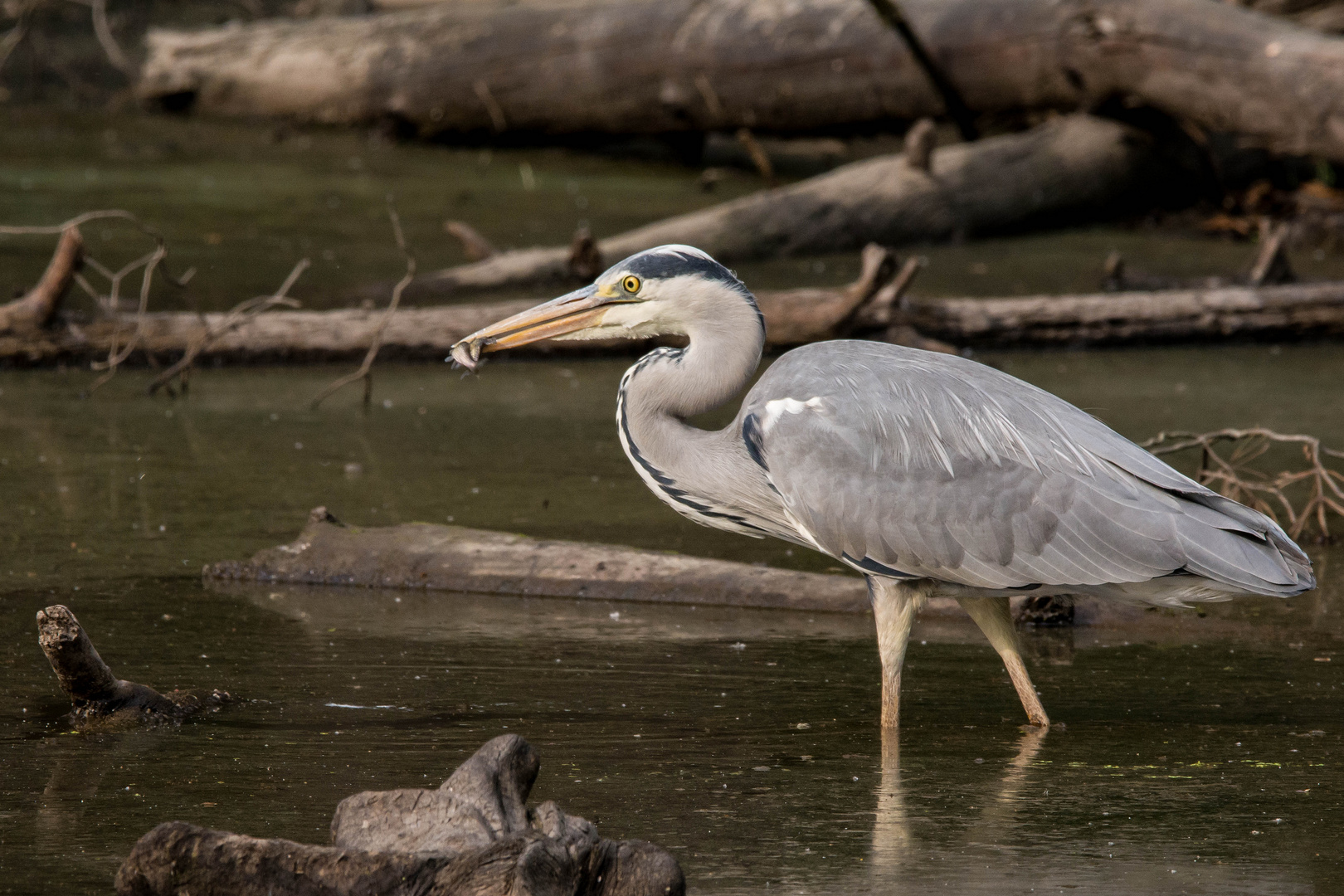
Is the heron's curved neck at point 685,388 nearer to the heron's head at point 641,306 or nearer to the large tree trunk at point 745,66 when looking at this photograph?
the heron's head at point 641,306

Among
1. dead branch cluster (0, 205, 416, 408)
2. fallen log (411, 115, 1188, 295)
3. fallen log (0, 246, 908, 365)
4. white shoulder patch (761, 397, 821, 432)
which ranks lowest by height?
fallen log (411, 115, 1188, 295)

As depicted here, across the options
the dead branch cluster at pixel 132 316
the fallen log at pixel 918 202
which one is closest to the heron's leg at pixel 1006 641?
the dead branch cluster at pixel 132 316

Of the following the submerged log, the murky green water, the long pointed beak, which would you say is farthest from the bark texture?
the long pointed beak

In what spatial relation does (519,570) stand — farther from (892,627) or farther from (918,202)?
(918,202)

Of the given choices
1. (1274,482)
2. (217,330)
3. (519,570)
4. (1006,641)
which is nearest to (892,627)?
(1006,641)

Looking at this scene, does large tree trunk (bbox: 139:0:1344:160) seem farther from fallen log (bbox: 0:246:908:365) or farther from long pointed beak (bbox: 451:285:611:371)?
long pointed beak (bbox: 451:285:611:371)

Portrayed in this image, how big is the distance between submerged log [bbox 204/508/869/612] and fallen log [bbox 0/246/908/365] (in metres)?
3.40

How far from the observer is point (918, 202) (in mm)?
13359

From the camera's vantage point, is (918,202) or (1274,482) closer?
(1274,482)

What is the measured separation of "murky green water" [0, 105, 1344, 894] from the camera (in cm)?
376

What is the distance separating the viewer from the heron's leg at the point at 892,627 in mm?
4594

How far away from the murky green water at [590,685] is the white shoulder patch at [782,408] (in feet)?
2.71

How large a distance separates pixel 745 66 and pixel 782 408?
1117cm

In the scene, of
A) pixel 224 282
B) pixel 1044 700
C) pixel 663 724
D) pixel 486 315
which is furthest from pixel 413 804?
pixel 224 282
